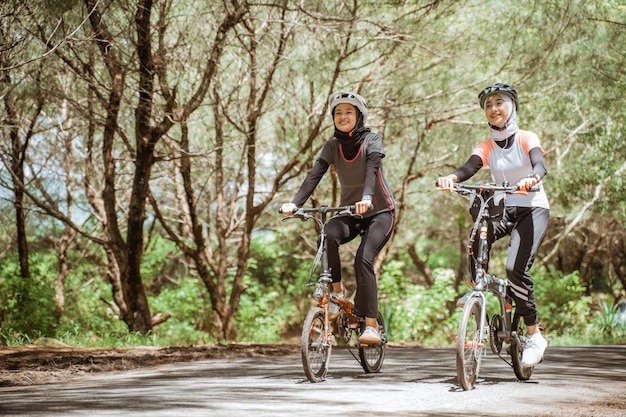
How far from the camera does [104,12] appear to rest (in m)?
10.4

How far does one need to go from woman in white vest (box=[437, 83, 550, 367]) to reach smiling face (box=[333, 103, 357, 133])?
0.93 meters

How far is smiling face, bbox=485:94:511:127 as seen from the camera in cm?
634

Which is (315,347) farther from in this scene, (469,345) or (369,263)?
(469,345)

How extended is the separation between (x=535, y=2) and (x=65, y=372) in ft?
33.0

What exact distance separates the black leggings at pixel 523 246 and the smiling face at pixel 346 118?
1367 mm

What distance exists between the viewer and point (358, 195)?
21.6 ft

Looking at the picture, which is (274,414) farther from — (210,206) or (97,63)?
(210,206)

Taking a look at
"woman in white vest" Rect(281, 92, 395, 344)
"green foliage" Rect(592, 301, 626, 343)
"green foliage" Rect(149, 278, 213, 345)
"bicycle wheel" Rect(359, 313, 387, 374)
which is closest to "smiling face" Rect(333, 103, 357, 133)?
"woman in white vest" Rect(281, 92, 395, 344)

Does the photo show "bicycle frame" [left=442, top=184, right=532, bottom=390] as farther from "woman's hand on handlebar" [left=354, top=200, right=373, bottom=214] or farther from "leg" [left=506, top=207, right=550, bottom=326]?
"woman's hand on handlebar" [left=354, top=200, right=373, bottom=214]

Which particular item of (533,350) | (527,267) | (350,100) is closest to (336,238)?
(350,100)

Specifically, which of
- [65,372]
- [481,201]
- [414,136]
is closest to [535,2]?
[414,136]

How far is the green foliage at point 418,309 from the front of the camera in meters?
21.3

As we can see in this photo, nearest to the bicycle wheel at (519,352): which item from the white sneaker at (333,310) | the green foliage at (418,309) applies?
the white sneaker at (333,310)

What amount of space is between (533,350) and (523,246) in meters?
0.79
